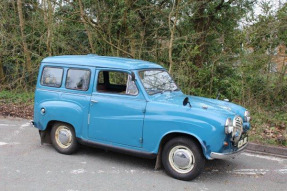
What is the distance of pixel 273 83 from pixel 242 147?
5.63m

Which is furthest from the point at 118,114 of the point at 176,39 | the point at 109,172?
the point at 176,39

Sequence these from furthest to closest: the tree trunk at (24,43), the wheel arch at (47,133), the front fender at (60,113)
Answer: the tree trunk at (24,43), the wheel arch at (47,133), the front fender at (60,113)

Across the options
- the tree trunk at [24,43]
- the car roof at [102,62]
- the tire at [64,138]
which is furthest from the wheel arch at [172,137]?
the tree trunk at [24,43]

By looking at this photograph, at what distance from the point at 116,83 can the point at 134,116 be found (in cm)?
153

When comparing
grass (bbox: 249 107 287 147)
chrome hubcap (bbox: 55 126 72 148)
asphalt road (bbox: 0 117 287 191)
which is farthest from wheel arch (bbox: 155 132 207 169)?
grass (bbox: 249 107 287 147)

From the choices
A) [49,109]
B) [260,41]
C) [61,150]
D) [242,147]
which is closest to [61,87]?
[49,109]

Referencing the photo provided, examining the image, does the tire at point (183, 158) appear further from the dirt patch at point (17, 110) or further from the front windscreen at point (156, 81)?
the dirt patch at point (17, 110)

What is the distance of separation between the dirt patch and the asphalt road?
3072 mm

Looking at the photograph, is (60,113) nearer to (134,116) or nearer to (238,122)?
(134,116)

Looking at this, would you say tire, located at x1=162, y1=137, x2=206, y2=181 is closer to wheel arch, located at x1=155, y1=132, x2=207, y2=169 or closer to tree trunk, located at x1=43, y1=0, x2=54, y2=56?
wheel arch, located at x1=155, y1=132, x2=207, y2=169

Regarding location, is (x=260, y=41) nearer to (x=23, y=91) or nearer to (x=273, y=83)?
(x=273, y=83)

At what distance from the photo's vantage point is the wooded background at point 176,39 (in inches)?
377

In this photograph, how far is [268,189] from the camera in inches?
169

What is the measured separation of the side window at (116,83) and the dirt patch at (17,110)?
4.20m
